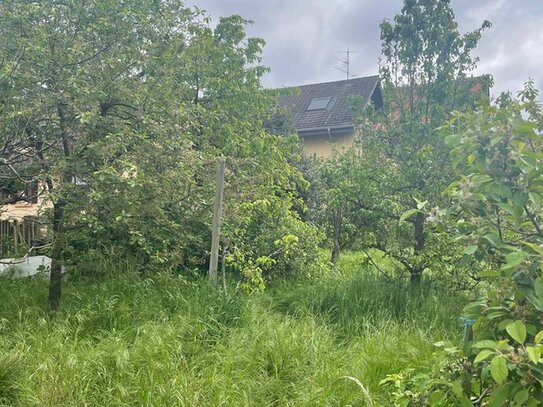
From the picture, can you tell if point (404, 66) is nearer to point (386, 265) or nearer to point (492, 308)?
point (386, 265)

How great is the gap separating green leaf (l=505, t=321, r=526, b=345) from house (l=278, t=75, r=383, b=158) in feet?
52.7

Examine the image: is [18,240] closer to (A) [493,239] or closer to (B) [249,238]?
(B) [249,238]

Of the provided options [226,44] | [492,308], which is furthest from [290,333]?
[226,44]

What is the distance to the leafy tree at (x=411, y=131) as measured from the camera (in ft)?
19.0

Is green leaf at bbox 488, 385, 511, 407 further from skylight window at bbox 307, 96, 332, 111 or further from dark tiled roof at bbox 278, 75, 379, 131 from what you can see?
skylight window at bbox 307, 96, 332, 111

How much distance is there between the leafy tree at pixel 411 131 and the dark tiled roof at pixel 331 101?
1214 centimetres

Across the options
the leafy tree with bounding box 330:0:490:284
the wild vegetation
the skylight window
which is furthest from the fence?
the skylight window

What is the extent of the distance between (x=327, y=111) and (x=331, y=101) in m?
0.90

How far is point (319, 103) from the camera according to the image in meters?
20.7

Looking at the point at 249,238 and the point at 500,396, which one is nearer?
the point at 500,396

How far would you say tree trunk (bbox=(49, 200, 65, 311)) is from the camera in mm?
4766

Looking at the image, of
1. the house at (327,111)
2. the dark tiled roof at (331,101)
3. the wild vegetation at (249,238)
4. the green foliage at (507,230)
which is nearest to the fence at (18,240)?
the wild vegetation at (249,238)

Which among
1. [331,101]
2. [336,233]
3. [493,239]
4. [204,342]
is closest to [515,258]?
[493,239]

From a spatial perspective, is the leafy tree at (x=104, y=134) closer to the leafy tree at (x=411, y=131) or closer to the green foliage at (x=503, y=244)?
the leafy tree at (x=411, y=131)
